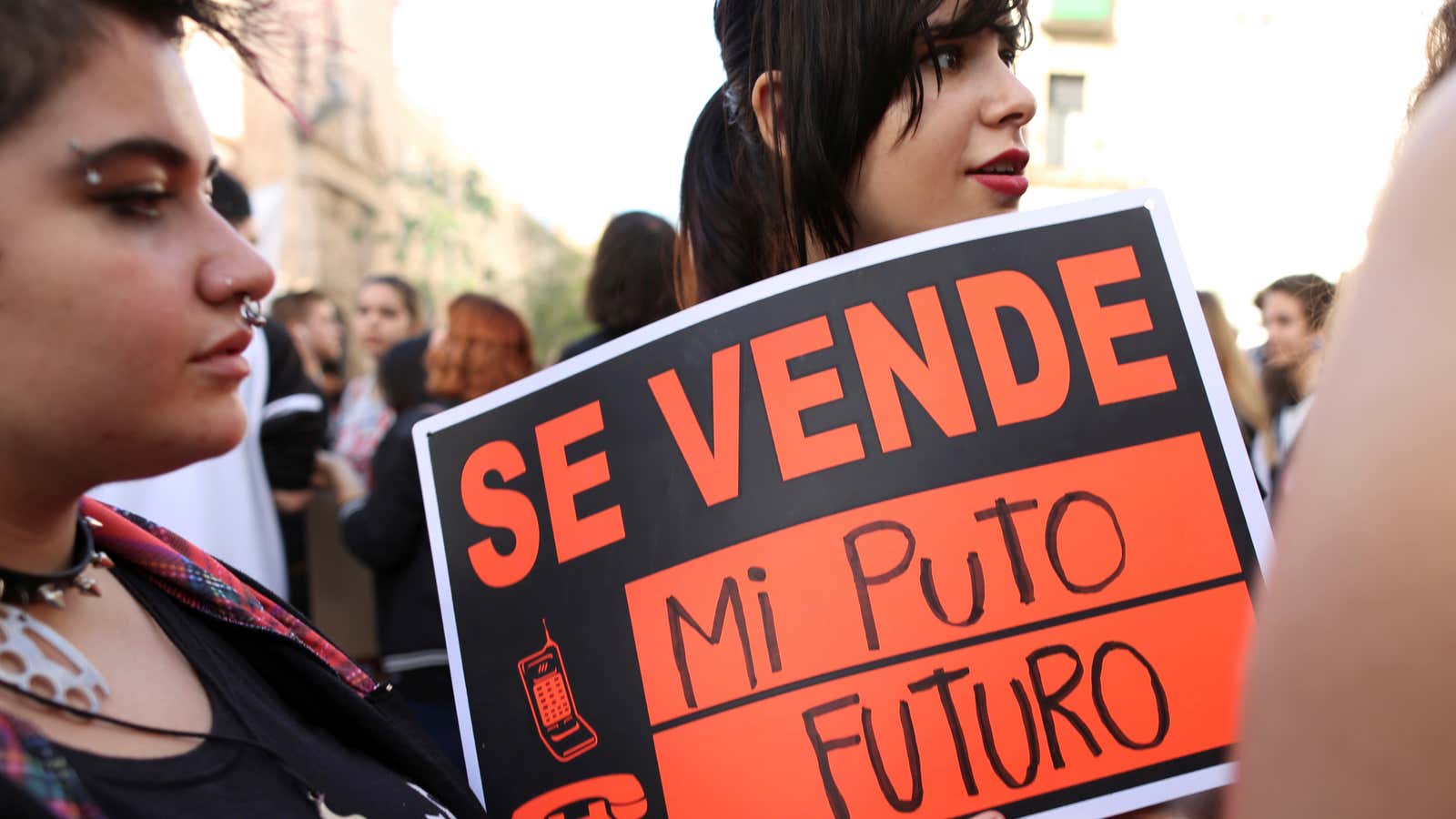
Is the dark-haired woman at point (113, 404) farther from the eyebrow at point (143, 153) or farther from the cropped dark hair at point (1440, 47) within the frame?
the cropped dark hair at point (1440, 47)

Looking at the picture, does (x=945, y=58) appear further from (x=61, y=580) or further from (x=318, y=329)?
(x=318, y=329)

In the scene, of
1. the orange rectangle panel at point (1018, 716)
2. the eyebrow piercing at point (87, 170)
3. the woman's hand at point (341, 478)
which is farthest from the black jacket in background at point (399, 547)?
the eyebrow piercing at point (87, 170)

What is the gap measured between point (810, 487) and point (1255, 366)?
4.61 m

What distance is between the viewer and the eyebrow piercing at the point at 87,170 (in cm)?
81

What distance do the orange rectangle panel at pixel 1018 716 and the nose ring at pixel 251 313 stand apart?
554 millimetres

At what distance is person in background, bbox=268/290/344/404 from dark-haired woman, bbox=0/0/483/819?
4.77m

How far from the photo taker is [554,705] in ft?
3.76

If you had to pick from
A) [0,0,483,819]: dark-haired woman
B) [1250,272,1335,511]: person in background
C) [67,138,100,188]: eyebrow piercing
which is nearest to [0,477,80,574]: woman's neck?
[0,0,483,819]: dark-haired woman

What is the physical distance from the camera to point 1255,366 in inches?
202

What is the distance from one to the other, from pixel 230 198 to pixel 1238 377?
3.48 meters

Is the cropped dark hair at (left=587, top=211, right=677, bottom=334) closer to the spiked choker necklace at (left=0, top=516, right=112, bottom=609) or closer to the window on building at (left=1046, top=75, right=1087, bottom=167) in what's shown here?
the spiked choker necklace at (left=0, top=516, right=112, bottom=609)

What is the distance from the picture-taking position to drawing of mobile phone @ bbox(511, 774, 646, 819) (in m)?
1.09

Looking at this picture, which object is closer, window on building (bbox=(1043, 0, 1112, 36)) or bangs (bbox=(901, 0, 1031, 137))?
bangs (bbox=(901, 0, 1031, 137))

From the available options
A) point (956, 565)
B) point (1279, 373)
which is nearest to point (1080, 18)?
point (1279, 373)
